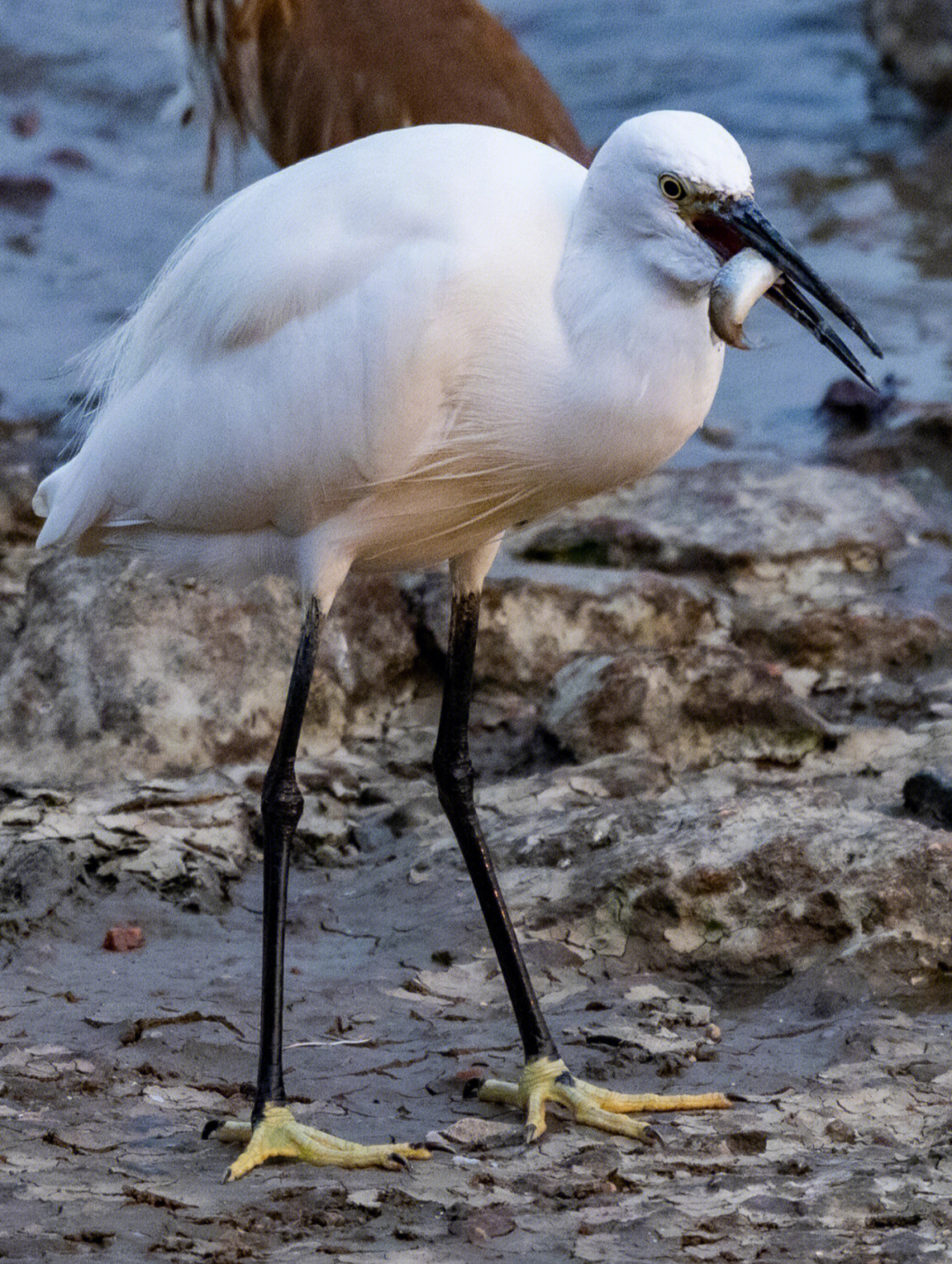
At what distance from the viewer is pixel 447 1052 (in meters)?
3.17

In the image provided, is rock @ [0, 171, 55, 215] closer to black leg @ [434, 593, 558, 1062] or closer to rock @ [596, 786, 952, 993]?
black leg @ [434, 593, 558, 1062]

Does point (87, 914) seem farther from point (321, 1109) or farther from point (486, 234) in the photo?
point (486, 234)

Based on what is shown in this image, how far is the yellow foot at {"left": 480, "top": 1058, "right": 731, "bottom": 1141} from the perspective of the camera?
2.90 metres

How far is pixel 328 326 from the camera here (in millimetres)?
2918

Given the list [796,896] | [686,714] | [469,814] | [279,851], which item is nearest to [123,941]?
[279,851]

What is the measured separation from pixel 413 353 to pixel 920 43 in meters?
8.94

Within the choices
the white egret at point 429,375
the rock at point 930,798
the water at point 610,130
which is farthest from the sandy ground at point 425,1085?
the water at point 610,130

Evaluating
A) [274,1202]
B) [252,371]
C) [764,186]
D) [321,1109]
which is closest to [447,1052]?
[321,1109]

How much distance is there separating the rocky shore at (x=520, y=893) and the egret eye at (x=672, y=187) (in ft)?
4.58

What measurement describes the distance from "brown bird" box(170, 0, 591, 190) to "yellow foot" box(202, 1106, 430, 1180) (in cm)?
328

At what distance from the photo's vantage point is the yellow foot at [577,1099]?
2904 millimetres

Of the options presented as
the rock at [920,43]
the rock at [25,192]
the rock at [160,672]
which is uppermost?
the rock at [920,43]

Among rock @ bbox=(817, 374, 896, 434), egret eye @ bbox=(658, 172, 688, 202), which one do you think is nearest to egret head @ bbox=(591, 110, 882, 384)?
egret eye @ bbox=(658, 172, 688, 202)

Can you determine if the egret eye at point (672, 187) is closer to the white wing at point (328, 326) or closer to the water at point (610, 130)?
the white wing at point (328, 326)
